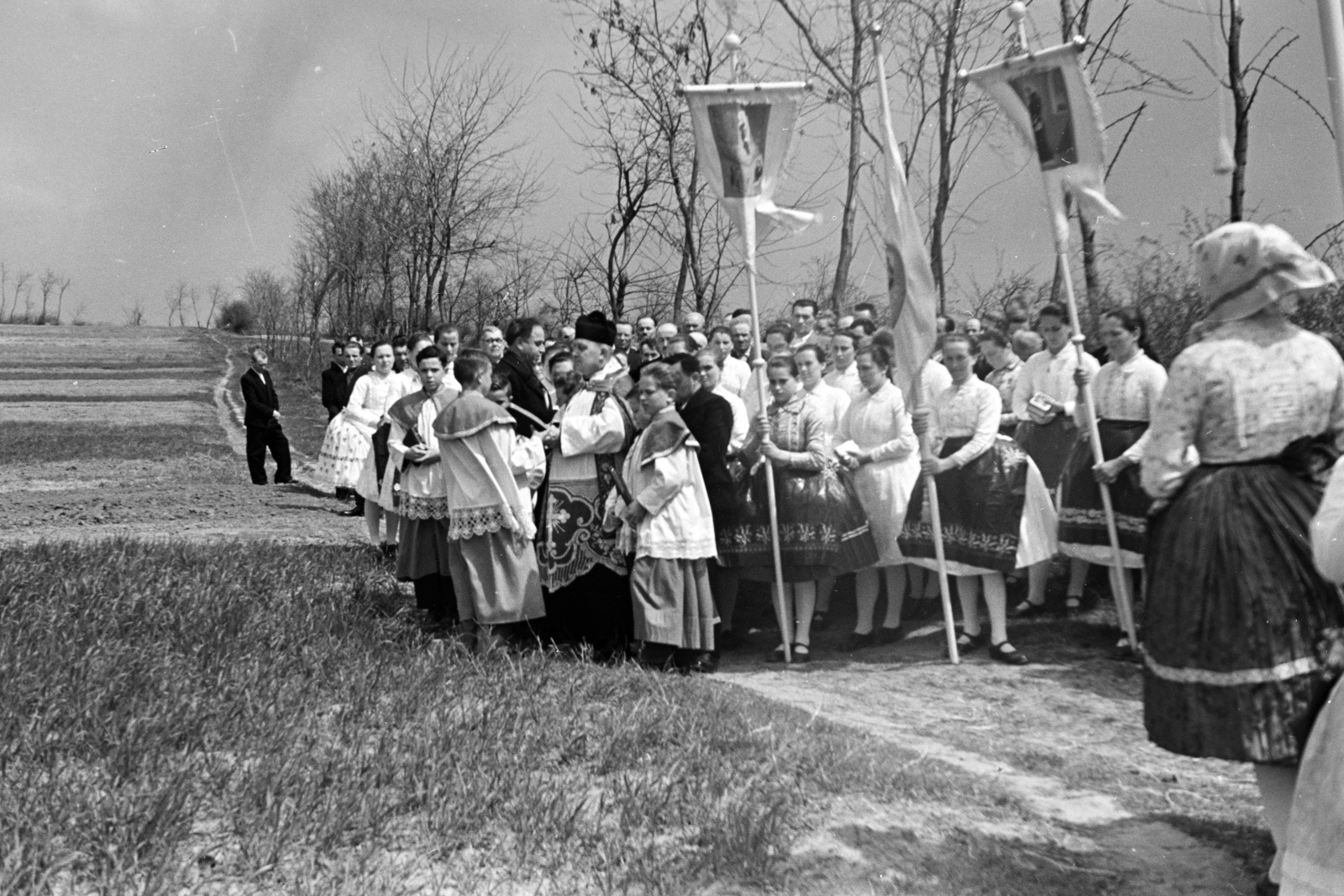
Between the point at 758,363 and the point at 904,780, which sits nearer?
the point at 904,780

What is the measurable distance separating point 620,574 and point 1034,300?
7.28 meters

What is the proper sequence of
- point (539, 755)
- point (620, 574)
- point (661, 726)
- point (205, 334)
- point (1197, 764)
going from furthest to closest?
1. point (205, 334)
2. point (620, 574)
3. point (1197, 764)
4. point (661, 726)
5. point (539, 755)

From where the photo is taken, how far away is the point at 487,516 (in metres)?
7.29

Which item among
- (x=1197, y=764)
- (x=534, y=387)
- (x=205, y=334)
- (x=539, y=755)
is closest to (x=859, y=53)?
(x=534, y=387)

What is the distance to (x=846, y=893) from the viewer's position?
4.30 metres

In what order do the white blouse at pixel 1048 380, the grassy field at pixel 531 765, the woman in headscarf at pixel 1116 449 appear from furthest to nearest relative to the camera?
the white blouse at pixel 1048 380 → the woman in headscarf at pixel 1116 449 → the grassy field at pixel 531 765

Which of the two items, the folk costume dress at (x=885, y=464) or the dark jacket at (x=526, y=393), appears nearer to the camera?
the folk costume dress at (x=885, y=464)

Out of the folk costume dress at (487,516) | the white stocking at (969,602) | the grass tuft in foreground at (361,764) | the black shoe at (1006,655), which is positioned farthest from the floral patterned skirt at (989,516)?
the folk costume dress at (487,516)

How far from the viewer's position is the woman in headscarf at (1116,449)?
294 inches

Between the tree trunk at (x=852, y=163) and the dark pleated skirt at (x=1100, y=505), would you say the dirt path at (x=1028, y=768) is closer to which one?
the dark pleated skirt at (x=1100, y=505)

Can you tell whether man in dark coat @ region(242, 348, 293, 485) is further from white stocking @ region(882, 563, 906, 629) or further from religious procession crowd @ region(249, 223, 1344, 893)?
white stocking @ region(882, 563, 906, 629)

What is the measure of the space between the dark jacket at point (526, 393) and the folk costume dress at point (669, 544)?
1.62m

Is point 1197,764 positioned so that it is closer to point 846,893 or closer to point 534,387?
point 846,893

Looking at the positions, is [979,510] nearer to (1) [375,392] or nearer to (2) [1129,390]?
(2) [1129,390]
